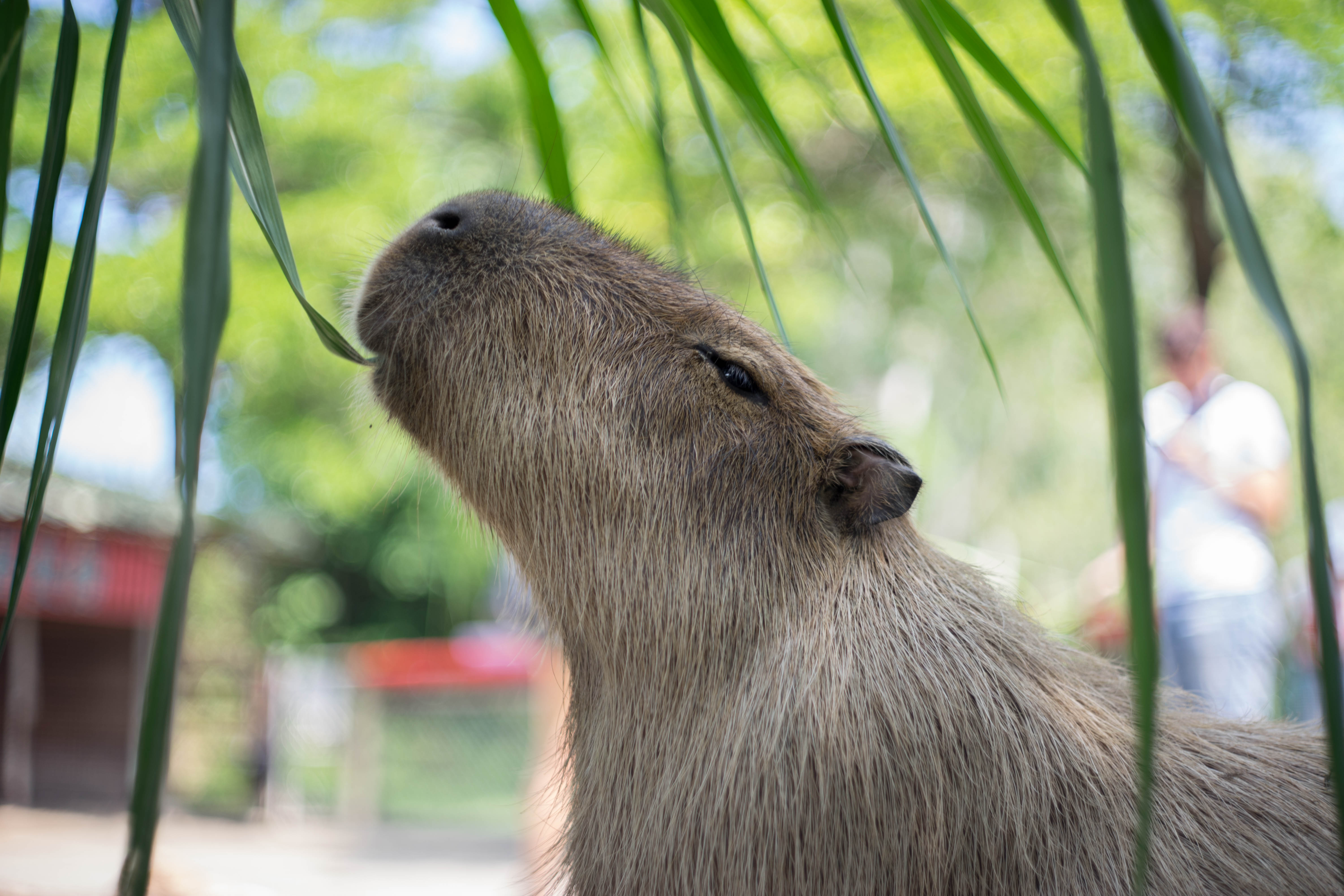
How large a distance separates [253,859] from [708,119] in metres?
8.11

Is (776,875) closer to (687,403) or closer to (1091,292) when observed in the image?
(687,403)

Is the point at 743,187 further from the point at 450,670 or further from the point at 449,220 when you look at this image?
the point at 449,220

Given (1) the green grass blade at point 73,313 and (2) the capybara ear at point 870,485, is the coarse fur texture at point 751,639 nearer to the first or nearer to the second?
(2) the capybara ear at point 870,485

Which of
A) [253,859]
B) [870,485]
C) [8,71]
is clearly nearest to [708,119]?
[870,485]

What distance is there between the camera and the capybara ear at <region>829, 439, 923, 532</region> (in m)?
1.70

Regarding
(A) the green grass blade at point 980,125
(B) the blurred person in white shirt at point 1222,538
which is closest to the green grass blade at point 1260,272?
(A) the green grass blade at point 980,125

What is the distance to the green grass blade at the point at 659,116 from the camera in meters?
1.71

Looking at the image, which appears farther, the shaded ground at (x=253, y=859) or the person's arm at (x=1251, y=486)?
Answer: the shaded ground at (x=253, y=859)

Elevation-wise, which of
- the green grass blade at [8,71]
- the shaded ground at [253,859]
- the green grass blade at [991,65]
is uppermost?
the green grass blade at [991,65]

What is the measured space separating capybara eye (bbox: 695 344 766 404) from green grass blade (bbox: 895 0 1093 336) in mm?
537

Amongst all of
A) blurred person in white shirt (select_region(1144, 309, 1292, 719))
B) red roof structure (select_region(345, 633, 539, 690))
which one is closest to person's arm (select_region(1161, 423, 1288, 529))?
blurred person in white shirt (select_region(1144, 309, 1292, 719))

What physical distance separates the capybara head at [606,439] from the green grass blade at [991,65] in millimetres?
569

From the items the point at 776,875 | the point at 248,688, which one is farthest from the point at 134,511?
the point at 776,875

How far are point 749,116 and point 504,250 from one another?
0.53 meters
